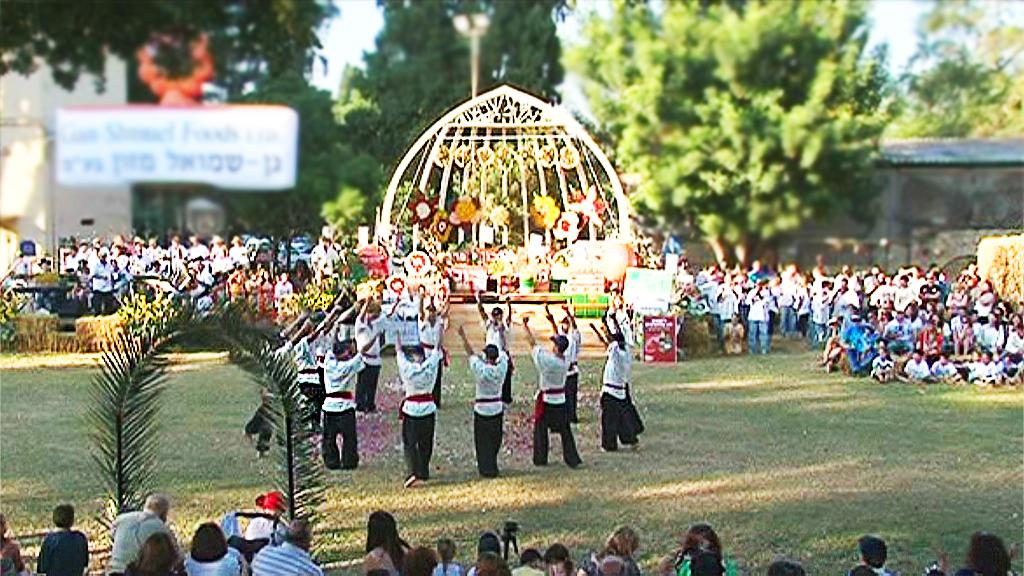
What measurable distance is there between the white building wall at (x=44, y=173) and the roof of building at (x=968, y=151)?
1.96 m

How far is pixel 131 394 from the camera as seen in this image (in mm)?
7465

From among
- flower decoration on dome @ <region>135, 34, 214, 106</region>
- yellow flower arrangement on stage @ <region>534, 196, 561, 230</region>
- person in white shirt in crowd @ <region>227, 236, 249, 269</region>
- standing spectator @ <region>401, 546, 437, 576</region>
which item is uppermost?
yellow flower arrangement on stage @ <region>534, 196, 561, 230</region>

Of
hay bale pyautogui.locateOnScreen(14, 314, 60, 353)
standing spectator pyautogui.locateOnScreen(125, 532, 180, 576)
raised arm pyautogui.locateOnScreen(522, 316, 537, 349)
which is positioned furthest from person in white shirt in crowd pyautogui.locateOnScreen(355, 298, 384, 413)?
standing spectator pyautogui.locateOnScreen(125, 532, 180, 576)

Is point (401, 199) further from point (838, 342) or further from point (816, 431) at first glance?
point (816, 431)

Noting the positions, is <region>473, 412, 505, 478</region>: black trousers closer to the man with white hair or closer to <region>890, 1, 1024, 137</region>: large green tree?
the man with white hair

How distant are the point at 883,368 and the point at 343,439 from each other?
8766 millimetres

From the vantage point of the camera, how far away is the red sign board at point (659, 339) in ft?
63.3

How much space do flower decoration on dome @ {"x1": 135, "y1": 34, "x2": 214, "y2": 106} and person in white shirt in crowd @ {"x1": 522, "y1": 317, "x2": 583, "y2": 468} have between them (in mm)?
8010

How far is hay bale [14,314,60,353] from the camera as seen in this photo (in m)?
18.3

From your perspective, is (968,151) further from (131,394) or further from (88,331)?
(88,331)

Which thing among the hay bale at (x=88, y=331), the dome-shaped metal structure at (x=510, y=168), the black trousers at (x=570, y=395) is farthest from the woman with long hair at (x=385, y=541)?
the dome-shaped metal structure at (x=510, y=168)

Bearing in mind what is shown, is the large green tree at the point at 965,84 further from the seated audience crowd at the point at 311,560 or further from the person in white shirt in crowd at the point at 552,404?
the person in white shirt in crowd at the point at 552,404

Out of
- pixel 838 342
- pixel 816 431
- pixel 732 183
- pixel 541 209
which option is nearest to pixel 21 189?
pixel 732 183

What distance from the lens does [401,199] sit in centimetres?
2203
